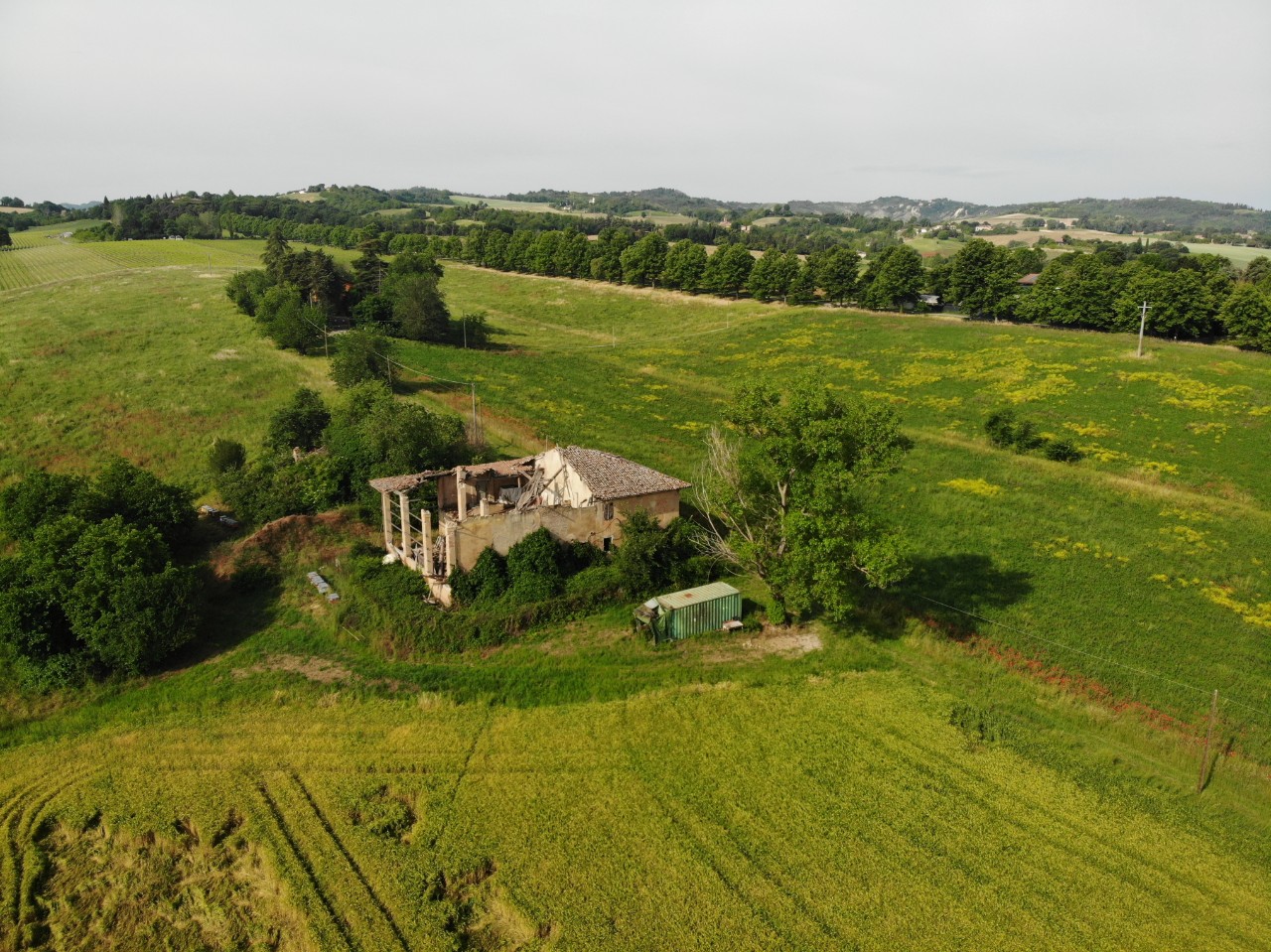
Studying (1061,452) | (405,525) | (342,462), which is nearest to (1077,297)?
(1061,452)

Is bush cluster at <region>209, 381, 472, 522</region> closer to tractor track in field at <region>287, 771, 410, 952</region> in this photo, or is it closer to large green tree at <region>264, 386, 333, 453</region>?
large green tree at <region>264, 386, 333, 453</region>

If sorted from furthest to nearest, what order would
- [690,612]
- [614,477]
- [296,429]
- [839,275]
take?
[839,275]
[296,429]
[614,477]
[690,612]

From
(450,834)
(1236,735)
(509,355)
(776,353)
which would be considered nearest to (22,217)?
(509,355)

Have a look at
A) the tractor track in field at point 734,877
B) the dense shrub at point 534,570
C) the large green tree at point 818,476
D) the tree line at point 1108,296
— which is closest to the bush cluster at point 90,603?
the dense shrub at point 534,570

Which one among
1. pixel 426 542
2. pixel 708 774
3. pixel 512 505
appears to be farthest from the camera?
pixel 512 505

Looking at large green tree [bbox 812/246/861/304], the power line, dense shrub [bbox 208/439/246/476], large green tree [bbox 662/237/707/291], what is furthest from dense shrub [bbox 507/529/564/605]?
large green tree [bbox 662/237/707/291]

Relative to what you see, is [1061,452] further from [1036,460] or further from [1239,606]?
[1239,606]
